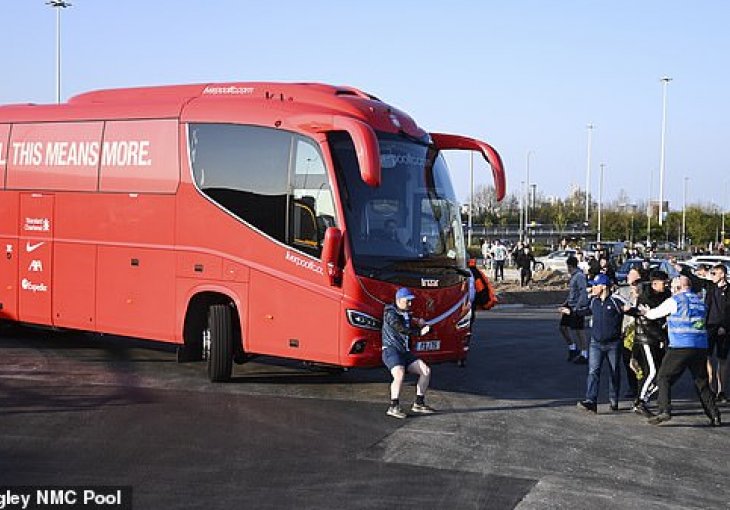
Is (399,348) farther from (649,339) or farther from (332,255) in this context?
(649,339)

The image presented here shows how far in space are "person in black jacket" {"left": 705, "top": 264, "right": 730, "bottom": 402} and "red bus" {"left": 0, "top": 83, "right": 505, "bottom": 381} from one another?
320cm

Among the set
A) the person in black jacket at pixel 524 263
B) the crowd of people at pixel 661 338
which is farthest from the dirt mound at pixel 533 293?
the crowd of people at pixel 661 338

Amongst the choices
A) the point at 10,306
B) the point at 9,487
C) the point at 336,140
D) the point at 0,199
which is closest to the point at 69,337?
the point at 10,306

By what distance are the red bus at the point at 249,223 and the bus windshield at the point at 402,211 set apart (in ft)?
0.06

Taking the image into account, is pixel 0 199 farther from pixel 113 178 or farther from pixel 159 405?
pixel 159 405

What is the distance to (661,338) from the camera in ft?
37.1

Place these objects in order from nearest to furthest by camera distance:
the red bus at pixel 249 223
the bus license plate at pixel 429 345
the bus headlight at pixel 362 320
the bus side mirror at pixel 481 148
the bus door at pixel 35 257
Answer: the bus headlight at pixel 362 320 → the red bus at pixel 249 223 → the bus license plate at pixel 429 345 → the bus side mirror at pixel 481 148 → the bus door at pixel 35 257

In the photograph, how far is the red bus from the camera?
10.9m

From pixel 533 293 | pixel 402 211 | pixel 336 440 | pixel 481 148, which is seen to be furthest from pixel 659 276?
pixel 533 293

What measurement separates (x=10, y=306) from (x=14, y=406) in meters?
4.81

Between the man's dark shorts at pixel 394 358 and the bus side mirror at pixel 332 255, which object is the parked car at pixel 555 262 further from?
the man's dark shorts at pixel 394 358

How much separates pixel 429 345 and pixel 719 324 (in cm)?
384

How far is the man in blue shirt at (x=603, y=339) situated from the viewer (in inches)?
437

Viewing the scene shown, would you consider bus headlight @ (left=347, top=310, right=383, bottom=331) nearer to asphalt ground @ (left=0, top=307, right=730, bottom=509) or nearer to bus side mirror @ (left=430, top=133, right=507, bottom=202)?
asphalt ground @ (left=0, top=307, right=730, bottom=509)
